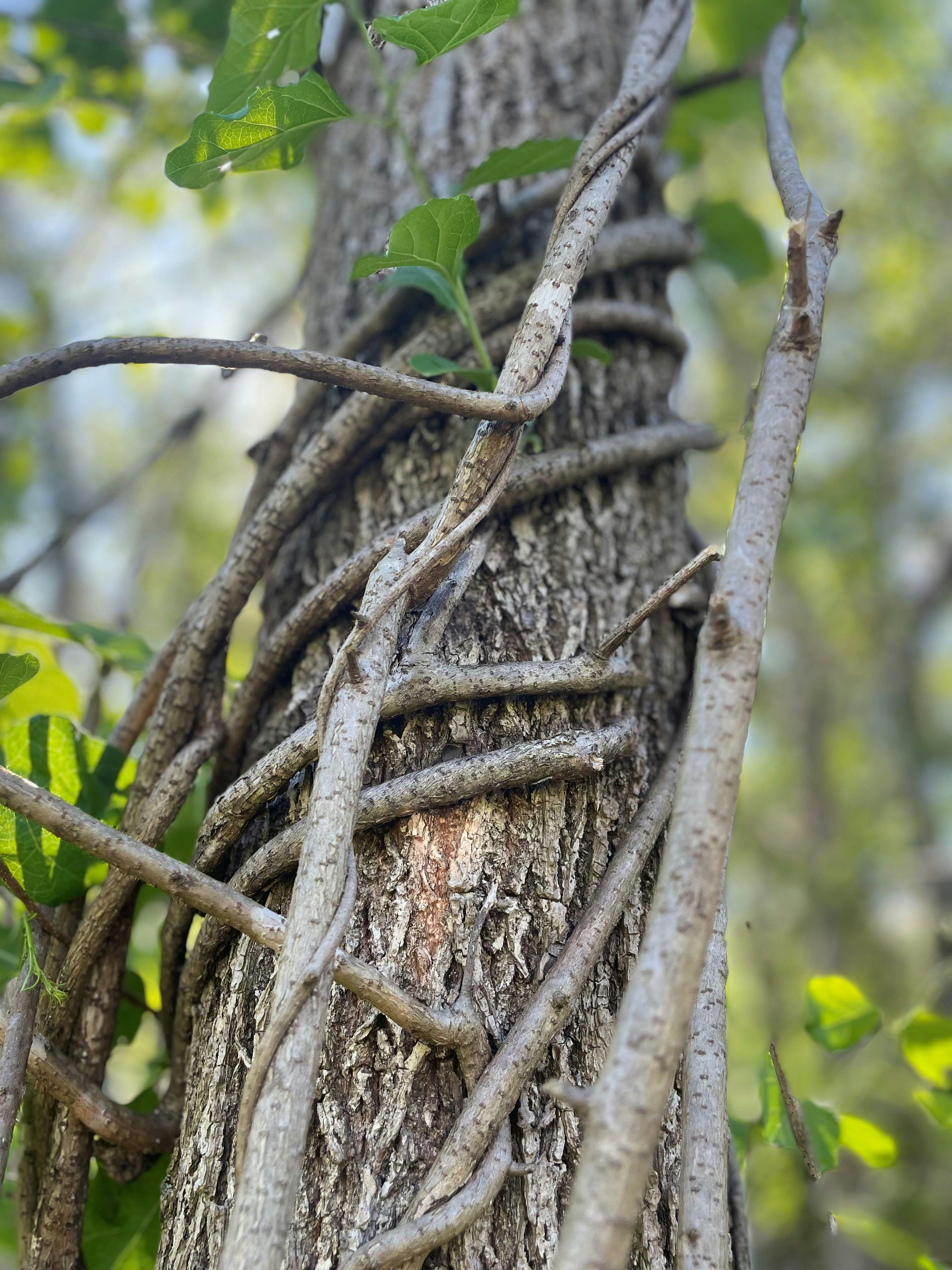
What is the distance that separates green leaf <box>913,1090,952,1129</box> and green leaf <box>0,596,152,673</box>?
927 millimetres

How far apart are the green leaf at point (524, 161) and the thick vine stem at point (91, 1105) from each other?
31.5 inches

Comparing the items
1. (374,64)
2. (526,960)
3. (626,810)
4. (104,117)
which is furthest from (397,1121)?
(104,117)

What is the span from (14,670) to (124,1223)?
0.46 metres

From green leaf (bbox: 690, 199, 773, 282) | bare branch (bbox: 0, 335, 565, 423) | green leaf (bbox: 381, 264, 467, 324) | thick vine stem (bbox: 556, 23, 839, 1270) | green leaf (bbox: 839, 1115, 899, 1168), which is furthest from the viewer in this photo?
green leaf (bbox: 690, 199, 773, 282)

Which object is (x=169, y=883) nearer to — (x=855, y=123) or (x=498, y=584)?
(x=498, y=584)

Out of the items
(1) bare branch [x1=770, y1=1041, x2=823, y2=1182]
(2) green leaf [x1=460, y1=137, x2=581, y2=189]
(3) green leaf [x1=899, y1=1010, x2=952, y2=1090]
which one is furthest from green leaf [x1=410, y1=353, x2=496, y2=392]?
(3) green leaf [x1=899, y1=1010, x2=952, y2=1090]

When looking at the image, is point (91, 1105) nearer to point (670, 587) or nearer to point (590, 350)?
point (670, 587)

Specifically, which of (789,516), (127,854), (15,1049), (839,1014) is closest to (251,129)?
(127,854)

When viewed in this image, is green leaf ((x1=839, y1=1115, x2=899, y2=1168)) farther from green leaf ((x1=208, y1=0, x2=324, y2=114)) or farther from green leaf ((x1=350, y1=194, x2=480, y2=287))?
green leaf ((x1=208, y1=0, x2=324, y2=114))

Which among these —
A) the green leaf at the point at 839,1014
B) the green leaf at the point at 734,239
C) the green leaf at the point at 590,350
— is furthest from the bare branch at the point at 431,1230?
the green leaf at the point at 734,239

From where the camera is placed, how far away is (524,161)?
0.86m

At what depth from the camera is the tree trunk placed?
0.55 m

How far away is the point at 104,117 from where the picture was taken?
5.63 feet

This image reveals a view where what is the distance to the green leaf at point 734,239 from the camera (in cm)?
129
